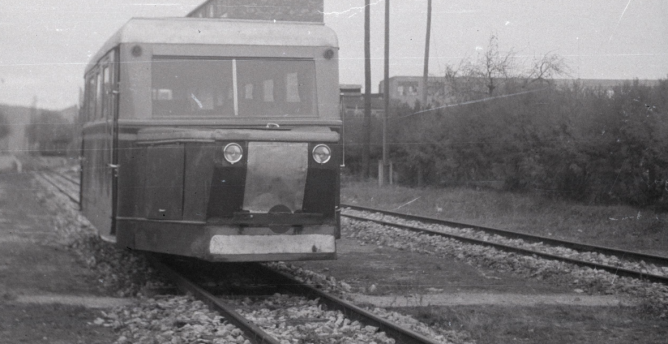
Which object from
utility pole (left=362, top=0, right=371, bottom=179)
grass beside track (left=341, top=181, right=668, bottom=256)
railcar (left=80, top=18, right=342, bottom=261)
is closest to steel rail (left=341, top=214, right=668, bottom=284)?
grass beside track (left=341, top=181, right=668, bottom=256)

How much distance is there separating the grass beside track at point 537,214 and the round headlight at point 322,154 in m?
7.44

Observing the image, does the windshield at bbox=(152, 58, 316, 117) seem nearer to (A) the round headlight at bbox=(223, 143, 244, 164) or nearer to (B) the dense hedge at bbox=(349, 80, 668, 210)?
(A) the round headlight at bbox=(223, 143, 244, 164)

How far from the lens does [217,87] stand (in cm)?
843

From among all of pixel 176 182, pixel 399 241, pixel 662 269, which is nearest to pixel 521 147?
pixel 399 241

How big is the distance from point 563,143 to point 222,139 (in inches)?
564

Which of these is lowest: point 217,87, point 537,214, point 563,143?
point 537,214

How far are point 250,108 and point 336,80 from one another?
3.31 ft

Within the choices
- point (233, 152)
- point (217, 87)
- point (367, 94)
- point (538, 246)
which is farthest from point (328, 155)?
point (367, 94)

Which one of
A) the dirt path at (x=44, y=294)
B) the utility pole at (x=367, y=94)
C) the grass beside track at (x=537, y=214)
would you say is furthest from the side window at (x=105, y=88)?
the utility pole at (x=367, y=94)

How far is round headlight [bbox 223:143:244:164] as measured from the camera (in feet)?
24.6

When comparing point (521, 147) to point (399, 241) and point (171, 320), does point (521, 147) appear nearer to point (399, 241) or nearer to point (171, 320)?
point (399, 241)

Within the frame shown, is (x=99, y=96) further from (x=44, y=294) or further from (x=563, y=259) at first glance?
(x=563, y=259)

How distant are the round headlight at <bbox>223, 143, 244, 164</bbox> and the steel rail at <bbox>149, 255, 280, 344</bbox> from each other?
1.30 m

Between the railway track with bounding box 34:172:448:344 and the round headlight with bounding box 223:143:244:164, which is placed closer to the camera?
the railway track with bounding box 34:172:448:344
